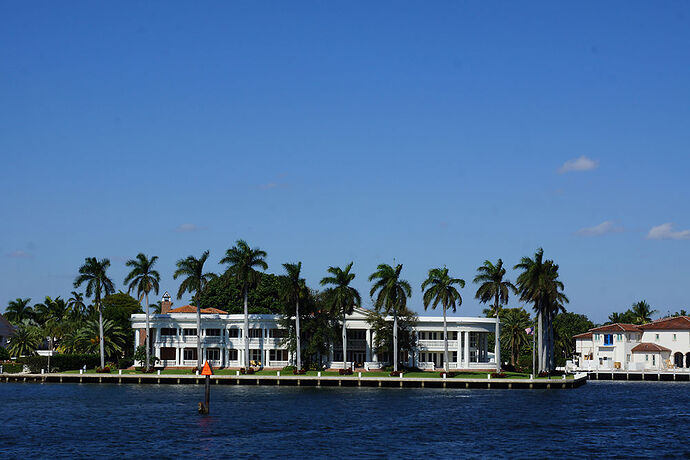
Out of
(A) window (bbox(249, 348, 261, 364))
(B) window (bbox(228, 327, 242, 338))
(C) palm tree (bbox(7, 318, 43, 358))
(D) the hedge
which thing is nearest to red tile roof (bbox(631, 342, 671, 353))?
(A) window (bbox(249, 348, 261, 364))

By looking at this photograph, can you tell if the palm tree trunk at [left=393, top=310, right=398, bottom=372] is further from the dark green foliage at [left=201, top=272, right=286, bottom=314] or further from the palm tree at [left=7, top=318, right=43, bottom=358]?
the palm tree at [left=7, top=318, right=43, bottom=358]

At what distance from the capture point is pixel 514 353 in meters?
141

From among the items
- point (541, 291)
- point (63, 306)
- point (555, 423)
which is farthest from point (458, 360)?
point (63, 306)

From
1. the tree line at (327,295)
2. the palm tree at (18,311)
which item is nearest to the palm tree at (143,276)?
the tree line at (327,295)

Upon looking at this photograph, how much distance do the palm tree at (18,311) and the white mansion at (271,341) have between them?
5738 centimetres

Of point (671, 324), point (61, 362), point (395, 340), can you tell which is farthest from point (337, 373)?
point (671, 324)

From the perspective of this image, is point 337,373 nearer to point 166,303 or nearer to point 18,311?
point 166,303

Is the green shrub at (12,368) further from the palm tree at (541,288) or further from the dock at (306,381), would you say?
the palm tree at (541,288)

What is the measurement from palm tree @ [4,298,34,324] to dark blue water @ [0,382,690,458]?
80.0 m

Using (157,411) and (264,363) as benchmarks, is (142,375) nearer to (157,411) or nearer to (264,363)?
(264,363)

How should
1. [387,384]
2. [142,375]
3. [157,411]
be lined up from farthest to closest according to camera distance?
[142,375] → [387,384] → [157,411]

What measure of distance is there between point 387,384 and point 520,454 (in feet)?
166

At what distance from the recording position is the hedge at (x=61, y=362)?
114 m

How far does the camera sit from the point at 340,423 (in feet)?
208
